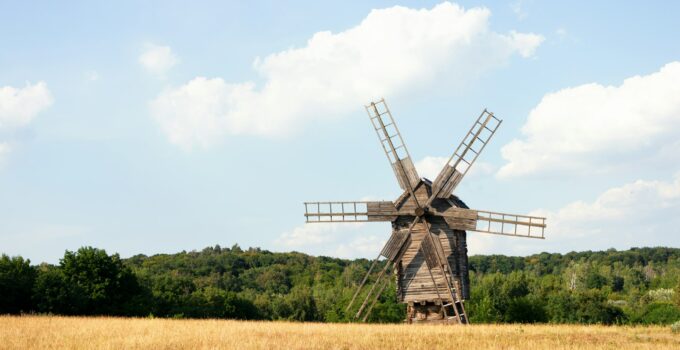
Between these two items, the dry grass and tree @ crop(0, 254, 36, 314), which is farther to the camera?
tree @ crop(0, 254, 36, 314)

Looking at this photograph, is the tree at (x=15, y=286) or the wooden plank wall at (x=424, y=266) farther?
the tree at (x=15, y=286)

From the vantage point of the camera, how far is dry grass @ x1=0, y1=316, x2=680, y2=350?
23828 mm

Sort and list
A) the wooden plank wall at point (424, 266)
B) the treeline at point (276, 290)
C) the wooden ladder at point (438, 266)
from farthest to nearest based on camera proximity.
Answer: the treeline at point (276, 290)
the wooden plank wall at point (424, 266)
the wooden ladder at point (438, 266)

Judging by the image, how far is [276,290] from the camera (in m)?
116

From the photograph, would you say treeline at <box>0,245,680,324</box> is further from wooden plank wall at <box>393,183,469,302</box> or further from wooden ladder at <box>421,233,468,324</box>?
wooden ladder at <box>421,233,468,324</box>

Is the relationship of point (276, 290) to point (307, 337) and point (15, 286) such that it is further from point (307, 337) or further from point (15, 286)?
point (307, 337)

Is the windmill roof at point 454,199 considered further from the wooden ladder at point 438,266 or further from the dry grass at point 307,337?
the dry grass at point 307,337

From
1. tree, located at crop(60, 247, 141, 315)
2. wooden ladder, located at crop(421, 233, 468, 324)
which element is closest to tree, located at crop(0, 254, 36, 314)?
tree, located at crop(60, 247, 141, 315)

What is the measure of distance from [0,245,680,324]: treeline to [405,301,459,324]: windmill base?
5563 millimetres

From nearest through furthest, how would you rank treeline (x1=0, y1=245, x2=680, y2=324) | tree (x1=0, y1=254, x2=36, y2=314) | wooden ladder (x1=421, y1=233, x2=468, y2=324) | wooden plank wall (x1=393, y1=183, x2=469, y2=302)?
wooden ladder (x1=421, y1=233, x2=468, y2=324) → wooden plank wall (x1=393, y1=183, x2=469, y2=302) → tree (x1=0, y1=254, x2=36, y2=314) → treeline (x1=0, y1=245, x2=680, y2=324)

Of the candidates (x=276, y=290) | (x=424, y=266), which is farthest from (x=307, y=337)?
(x=276, y=290)

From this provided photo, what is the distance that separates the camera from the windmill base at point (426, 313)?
36.8m

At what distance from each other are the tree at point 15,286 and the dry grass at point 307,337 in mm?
15869

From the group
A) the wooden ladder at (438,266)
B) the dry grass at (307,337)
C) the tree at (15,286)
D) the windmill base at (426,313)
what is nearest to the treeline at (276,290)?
the tree at (15,286)
